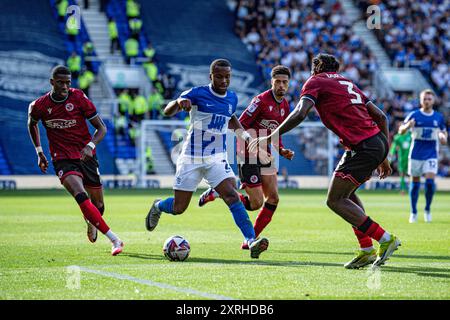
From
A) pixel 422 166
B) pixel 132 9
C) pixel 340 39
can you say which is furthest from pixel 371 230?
pixel 340 39

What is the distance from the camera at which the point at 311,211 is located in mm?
21375

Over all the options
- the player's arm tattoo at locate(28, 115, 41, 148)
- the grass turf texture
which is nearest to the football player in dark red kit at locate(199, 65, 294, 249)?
the grass turf texture

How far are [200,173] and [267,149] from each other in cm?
217

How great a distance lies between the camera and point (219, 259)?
11.0 metres

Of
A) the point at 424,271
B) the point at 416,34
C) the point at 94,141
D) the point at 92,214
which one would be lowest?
the point at 424,271

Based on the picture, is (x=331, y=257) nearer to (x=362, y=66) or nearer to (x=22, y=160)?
(x=22, y=160)

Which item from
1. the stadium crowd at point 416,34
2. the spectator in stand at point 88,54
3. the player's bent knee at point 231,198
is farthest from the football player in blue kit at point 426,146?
the stadium crowd at point 416,34

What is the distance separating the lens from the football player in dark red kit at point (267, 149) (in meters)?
12.8

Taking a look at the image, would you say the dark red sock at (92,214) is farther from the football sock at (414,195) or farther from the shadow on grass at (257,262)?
the football sock at (414,195)

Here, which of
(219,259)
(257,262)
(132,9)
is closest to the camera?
(257,262)

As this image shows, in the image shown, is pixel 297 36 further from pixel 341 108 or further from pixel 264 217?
pixel 341 108

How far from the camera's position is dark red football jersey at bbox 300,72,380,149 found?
1001 cm
